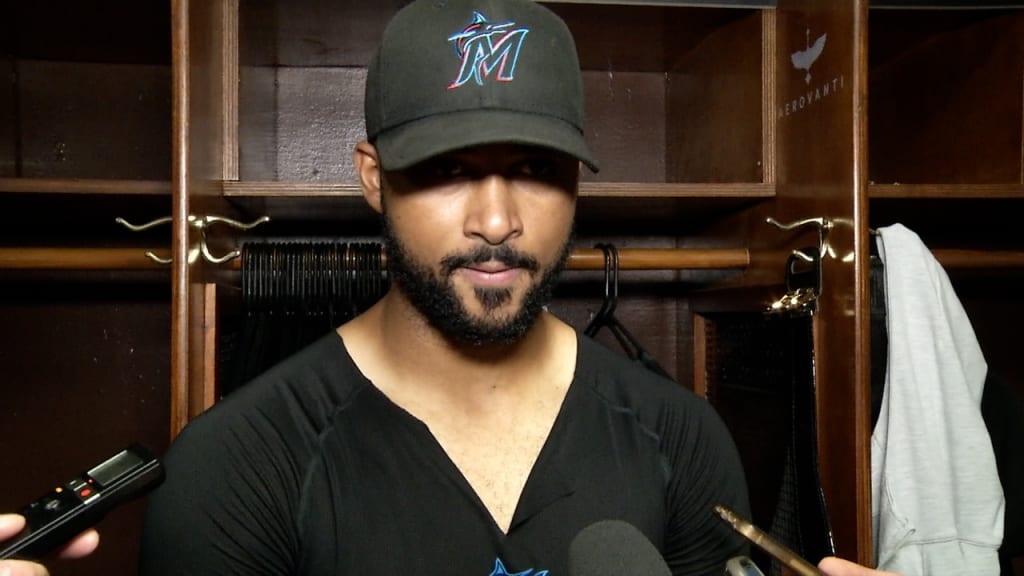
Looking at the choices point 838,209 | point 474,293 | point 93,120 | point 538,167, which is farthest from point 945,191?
point 93,120

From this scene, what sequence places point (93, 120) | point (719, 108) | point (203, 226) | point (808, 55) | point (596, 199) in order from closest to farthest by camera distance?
point (203, 226)
point (808, 55)
point (596, 199)
point (719, 108)
point (93, 120)

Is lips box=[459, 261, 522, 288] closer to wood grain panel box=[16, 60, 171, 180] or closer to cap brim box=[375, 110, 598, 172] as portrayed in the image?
cap brim box=[375, 110, 598, 172]

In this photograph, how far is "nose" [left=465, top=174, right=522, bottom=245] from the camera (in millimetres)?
951

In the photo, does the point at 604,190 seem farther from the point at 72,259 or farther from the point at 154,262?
the point at 72,259

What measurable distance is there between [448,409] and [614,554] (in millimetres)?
380

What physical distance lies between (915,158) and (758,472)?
0.79 m

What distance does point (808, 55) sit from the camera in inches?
52.7

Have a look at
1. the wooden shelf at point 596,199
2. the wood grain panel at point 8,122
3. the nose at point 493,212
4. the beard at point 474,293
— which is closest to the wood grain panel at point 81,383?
the wood grain panel at point 8,122

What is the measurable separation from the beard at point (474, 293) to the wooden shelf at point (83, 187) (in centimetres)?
47

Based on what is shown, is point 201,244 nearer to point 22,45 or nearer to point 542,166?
point 542,166

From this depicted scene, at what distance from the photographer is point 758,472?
1519 mm

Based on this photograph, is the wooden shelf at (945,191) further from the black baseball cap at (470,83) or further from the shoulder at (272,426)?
the shoulder at (272,426)

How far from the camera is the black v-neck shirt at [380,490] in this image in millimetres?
929

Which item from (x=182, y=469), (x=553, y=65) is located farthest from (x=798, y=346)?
(x=182, y=469)
